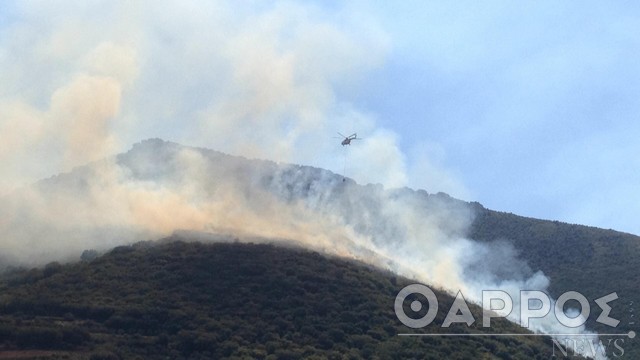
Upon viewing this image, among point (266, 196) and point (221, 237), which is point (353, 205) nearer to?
point (266, 196)

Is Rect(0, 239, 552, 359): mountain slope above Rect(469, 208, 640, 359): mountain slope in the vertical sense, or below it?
below

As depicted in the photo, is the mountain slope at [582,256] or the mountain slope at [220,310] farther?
the mountain slope at [582,256]

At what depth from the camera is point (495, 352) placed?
11856cm

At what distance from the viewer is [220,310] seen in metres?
118

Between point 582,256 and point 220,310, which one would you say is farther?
point 582,256

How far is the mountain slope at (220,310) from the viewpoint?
10731 centimetres

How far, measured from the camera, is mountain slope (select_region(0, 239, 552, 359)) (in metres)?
107

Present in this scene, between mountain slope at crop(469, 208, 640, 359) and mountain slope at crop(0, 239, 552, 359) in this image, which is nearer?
mountain slope at crop(0, 239, 552, 359)

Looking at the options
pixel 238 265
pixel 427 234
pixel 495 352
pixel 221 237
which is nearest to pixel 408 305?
pixel 495 352

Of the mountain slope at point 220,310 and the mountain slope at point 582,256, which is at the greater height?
the mountain slope at point 582,256

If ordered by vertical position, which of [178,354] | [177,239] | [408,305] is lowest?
[178,354]

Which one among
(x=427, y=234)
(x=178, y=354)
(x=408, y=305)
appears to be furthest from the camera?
(x=427, y=234)

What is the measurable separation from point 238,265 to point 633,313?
2411 inches

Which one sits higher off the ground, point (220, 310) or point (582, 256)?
point (582, 256)
